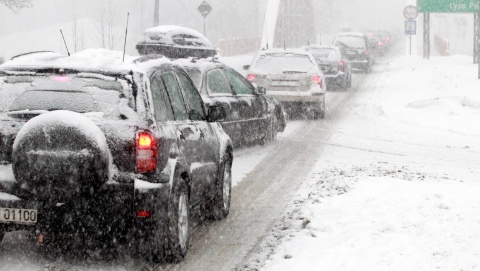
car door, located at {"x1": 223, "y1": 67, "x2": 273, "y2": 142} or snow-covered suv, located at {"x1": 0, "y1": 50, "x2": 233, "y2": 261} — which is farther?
car door, located at {"x1": 223, "y1": 67, "x2": 273, "y2": 142}

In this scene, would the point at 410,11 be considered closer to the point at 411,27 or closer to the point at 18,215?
the point at 411,27

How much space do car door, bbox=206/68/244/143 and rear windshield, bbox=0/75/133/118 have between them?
652 cm

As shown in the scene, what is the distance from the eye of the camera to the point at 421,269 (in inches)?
254

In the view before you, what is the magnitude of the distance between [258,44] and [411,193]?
4992 centimetres

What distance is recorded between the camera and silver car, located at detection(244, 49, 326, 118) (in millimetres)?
19078

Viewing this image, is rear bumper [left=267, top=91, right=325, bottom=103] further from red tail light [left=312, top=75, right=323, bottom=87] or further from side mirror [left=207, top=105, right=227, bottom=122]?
side mirror [left=207, top=105, right=227, bottom=122]

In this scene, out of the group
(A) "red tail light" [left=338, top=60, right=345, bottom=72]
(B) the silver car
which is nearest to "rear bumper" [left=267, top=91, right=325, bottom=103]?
(B) the silver car

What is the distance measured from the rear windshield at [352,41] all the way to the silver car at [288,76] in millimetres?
18797

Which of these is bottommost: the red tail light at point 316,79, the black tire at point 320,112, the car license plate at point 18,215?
the black tire at point 320,112

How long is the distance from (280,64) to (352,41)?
20163 mm

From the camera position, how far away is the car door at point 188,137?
7.25m

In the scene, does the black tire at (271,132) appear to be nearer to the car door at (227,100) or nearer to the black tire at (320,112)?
the car door at (227,100)

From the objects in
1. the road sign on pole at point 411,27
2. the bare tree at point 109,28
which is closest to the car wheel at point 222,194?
the road sign on pole at point 411,27

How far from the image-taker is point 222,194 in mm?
8742
